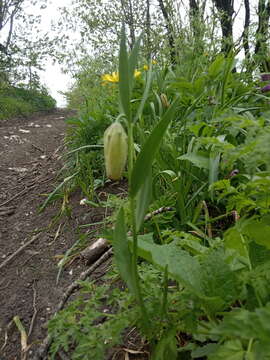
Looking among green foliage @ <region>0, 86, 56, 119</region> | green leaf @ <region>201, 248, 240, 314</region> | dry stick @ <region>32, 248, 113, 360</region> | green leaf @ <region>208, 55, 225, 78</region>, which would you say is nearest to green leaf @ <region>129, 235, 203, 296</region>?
green leaf @ <region>201, 248, 240, 314</region>

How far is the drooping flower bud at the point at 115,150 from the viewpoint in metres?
A: 0.66

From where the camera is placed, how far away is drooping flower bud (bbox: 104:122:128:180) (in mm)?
657

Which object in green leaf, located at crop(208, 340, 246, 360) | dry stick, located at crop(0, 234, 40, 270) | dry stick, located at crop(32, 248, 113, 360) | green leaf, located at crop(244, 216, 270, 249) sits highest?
green leaf, located at crop(244, 216, 270, 249)

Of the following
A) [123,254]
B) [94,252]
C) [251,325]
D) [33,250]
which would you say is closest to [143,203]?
[123,254]

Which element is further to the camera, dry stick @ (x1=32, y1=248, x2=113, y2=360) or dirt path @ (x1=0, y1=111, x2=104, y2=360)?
dirt path @ (x1=0, y1=111, x2=104, y2=360)

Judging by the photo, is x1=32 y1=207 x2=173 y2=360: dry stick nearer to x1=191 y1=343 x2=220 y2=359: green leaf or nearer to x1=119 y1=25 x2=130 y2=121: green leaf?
x1=191 y1=343 x2=220 y2=359: green leaf

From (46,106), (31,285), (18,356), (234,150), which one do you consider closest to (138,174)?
(234,150)

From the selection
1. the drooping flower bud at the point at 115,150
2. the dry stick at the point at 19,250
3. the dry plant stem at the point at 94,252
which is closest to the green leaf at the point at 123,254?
the drooping flower bud at the point at 115,150

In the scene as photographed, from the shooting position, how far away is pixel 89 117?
205 centimetres

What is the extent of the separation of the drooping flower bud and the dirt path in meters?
0.48

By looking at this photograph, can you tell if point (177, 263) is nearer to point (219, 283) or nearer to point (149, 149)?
point (219, 283)

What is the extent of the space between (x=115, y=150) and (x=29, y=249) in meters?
0.91

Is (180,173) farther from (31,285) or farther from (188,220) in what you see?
(31,285)

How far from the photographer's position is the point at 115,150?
66cm
